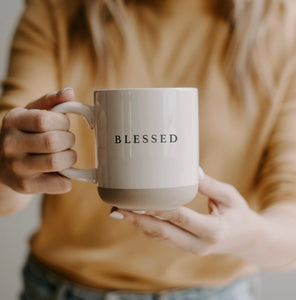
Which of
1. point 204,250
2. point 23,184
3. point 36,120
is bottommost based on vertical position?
point 204,250

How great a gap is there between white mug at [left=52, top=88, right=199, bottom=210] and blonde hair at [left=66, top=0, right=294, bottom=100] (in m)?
0.46

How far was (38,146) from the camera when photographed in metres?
0.63

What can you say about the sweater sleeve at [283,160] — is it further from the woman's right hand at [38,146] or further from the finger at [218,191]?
the woman's right hand at [38,146]

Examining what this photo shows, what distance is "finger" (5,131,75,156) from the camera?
62 centimetres

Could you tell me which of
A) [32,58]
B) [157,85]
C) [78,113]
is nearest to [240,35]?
[157,85]

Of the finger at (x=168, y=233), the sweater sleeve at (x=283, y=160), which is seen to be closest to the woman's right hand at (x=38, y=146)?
the finger at (x=168, y=233)

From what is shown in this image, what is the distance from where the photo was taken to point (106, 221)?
3.46 feet

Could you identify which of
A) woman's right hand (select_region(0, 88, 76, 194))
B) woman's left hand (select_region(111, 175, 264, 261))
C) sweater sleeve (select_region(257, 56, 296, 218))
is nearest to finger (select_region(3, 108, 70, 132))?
woman's right hand (select_region(0, 88, 76, 194))

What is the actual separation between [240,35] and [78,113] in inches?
21.1

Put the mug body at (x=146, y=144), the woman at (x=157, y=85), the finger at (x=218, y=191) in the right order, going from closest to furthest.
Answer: the mug body at (x=146, y=144) → the finger at (x=218, y=191) → the woman at (x=157, y=85)

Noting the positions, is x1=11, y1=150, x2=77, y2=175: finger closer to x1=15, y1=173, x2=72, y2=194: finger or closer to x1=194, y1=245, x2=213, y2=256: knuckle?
x1=15, y1=173, x2=72, y2=194: finger

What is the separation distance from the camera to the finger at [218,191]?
2.31 ft

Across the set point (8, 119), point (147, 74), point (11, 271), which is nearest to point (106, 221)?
point (147, 74)

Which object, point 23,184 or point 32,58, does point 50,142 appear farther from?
point 32,58
